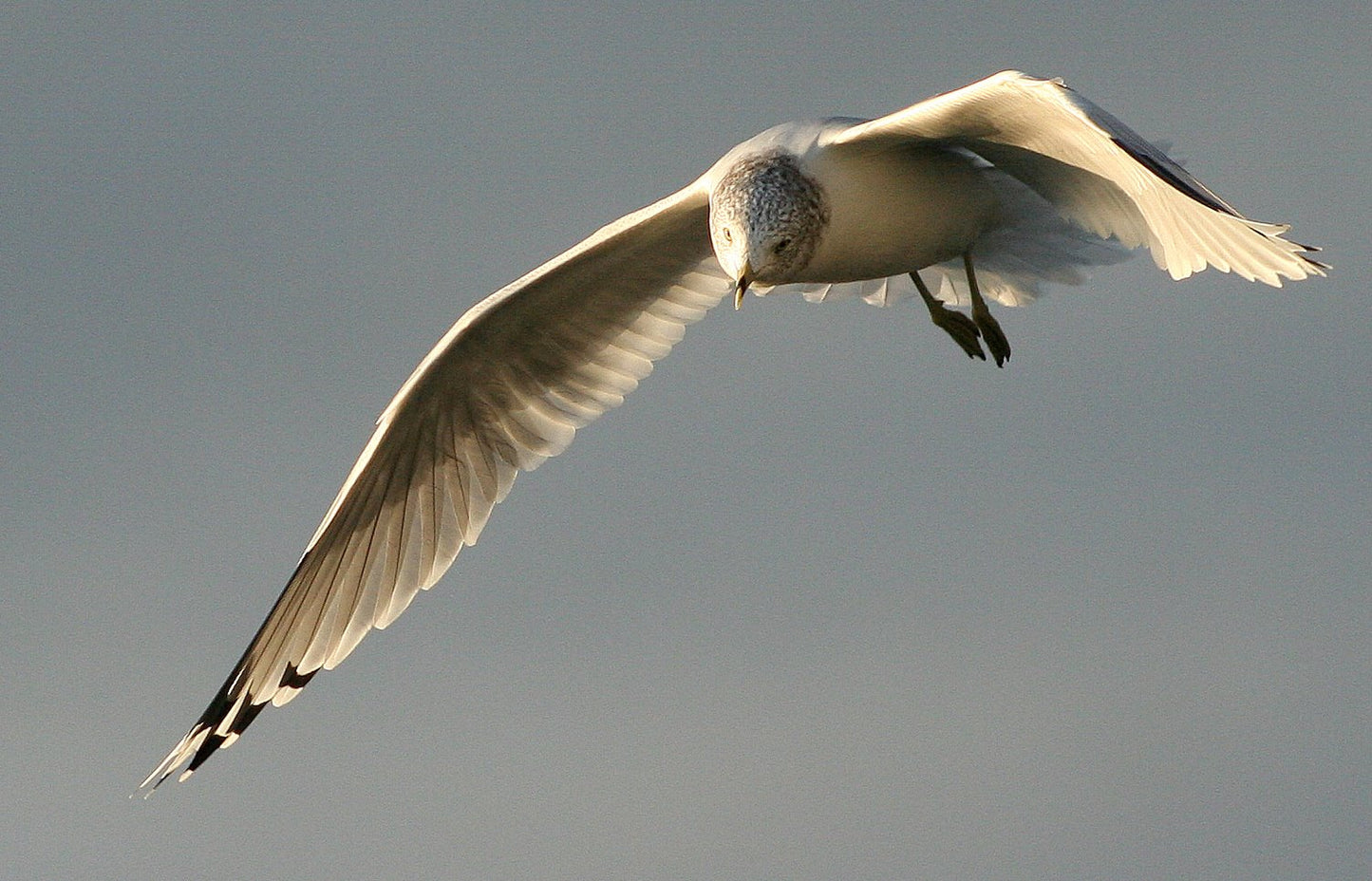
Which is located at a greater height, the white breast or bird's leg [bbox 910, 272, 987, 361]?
the white breast

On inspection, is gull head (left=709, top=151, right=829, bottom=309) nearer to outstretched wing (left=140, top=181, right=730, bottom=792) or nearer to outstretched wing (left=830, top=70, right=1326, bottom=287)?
outstretched wing (left=830, top=70, right=1326, bottom=287)

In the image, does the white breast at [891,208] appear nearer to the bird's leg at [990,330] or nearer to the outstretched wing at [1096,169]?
the outstretched wing at [1096,169]

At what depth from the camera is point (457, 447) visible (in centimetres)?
743

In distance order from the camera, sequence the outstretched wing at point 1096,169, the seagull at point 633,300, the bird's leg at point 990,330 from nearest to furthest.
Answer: the outstretched wing at point 1096,169, the seagull at point 633,300, the bird's leg at point 990,330

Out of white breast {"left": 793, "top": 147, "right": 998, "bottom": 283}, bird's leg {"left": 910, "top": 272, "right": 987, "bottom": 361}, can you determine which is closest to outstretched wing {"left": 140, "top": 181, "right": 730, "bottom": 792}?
bird's leg {"left": 910, "top": 272, "right": 987, "bottom": 361}

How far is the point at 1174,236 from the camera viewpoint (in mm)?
5434

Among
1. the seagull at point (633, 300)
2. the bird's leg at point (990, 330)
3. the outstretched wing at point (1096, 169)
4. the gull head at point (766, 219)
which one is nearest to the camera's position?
the outstretched wing at point (1096, 169)

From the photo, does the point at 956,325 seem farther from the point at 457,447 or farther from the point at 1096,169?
the point at 457,447

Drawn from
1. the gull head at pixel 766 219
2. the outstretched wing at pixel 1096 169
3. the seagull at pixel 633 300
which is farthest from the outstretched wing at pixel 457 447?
the outstretched wing at pixel 1096 169

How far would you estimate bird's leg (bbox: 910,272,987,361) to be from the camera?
23.8ft

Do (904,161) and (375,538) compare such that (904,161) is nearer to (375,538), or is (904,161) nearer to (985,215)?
(985,215)

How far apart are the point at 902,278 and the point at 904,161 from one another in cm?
143

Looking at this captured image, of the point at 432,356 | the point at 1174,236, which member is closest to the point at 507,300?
the point at 432,356

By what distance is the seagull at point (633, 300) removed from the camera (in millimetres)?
6137
